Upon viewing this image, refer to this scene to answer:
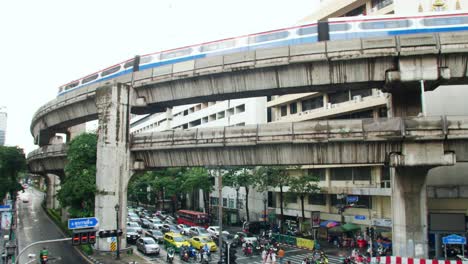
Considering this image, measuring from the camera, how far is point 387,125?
949 inches

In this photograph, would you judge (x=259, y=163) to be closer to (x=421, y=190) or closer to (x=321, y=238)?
(x=421, y=190)

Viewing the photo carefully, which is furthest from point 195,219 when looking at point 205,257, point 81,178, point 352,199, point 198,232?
point 81,178

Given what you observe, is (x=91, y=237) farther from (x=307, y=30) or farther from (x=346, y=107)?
(x=346, y=107)

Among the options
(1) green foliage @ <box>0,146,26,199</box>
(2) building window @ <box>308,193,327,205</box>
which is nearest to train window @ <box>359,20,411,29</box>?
(2) building window @ <box>308,193,327,205</box>

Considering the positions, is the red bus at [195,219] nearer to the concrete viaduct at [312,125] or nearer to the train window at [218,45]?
the concrete viaduct at [312,125]

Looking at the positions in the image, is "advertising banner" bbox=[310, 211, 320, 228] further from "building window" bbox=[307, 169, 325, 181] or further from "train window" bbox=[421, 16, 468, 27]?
"train window" bbox=[421, 16, 468, 27]

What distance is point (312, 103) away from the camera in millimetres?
51344

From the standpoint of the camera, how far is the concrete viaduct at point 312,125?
2411 cm

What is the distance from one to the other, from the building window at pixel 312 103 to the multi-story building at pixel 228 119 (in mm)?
9819

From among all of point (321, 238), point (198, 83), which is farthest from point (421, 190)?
point (321, 238)

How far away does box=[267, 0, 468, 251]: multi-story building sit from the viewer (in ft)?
115

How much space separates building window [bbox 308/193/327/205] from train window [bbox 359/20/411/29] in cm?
2778

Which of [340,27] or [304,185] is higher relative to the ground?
[340,27]

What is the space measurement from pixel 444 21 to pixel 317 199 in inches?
1191
